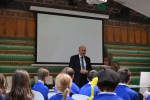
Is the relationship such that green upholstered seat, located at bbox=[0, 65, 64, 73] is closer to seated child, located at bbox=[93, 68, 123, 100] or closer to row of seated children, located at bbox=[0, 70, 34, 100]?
row of seated children, located at bbox=[0, 70, 34, 100]

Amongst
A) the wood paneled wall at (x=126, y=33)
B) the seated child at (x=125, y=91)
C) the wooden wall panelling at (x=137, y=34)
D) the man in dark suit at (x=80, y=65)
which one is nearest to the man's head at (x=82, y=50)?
the man in dark suit at (x=80, y=65)

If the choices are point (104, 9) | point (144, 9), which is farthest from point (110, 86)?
point (104, 9)

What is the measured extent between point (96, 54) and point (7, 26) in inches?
134

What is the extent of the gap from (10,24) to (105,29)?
13.2 ft

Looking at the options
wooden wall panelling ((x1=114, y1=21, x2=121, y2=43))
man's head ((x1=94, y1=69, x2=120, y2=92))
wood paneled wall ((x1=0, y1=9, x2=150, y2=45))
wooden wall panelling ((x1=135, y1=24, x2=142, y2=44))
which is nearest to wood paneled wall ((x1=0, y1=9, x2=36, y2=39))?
wood paneled wall ((x1=0, y1=9, x2=150, y2=45))

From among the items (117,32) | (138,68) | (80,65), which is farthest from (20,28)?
(138,68)

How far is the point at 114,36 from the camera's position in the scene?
28.1 feet

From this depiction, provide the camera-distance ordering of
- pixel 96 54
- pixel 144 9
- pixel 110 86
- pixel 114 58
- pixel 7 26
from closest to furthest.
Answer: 1. pixel 110 86
2. pixel 144 9
3. pixel 7 26
4. pixel 96 54
5. pixel 114 58

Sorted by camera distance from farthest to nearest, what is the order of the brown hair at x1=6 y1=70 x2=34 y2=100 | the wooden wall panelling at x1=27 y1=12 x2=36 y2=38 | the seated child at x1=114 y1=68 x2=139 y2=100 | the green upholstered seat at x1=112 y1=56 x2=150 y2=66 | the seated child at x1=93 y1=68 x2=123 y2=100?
1. the green upholstered seat at x1=112 y1=56 x2=150 y2=66
2. the wooden wall panelling at x1=27 y1=12 x2=36 y2=38
3. the seated child at x1=114 y1=68 x2=139 y2=100
4. the brown hair at x1=6 y1=70 x2=34 y2=100
5. the seated child at x1=93 y1=68 x2=123 y2=100

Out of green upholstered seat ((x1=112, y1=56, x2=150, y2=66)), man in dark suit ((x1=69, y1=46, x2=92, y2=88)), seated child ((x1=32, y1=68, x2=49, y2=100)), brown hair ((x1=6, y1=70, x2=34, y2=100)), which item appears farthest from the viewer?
green upholstered seat ((x1=112, y1=56, x2=150, y2=66))

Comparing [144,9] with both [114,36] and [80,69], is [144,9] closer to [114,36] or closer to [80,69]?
[80,69]

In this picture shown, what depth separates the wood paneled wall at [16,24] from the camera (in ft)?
22.0

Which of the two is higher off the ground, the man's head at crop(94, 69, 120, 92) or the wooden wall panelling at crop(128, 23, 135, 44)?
the wooden wall panelling at crop(128, 23, 135, 44)

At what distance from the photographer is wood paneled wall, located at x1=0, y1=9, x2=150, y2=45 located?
6750 millimetres
